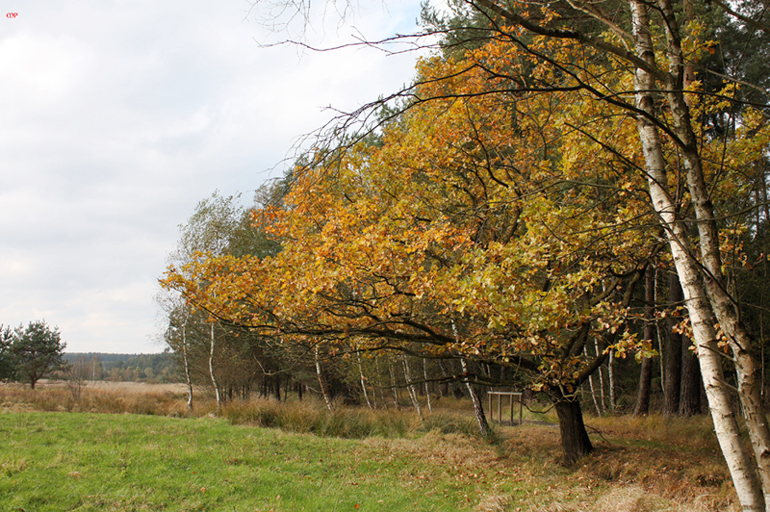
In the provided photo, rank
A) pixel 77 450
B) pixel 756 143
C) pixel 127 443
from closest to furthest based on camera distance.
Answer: pixel 756 143 → pixel 77 450 → pixel 127 443

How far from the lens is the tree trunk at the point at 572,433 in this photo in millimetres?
7832

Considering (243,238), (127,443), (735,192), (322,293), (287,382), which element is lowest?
(287,382)

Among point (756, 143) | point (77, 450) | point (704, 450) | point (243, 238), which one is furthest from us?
point (243, 238)

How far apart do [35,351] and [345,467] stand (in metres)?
35.1

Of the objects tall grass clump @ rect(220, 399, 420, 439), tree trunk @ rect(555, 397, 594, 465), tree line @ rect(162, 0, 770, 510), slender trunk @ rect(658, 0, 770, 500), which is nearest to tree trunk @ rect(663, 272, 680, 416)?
tree line @ rect(162, 0, 770, 510)

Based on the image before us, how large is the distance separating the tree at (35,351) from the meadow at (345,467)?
24653 mm

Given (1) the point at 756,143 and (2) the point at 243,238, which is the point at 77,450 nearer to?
(1) the point at 756,143

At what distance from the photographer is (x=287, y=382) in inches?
1090

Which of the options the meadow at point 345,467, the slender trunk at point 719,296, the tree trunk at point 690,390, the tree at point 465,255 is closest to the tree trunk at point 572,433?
the tree at point 465,255

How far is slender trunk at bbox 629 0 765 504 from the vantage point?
2.45 meters

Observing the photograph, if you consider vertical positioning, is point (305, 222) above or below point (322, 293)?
above

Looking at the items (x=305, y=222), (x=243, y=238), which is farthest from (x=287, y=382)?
(x=305, y=222)

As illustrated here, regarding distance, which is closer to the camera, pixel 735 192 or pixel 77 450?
pixel 735 192

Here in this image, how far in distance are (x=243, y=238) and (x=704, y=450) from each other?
1818 centimetres
